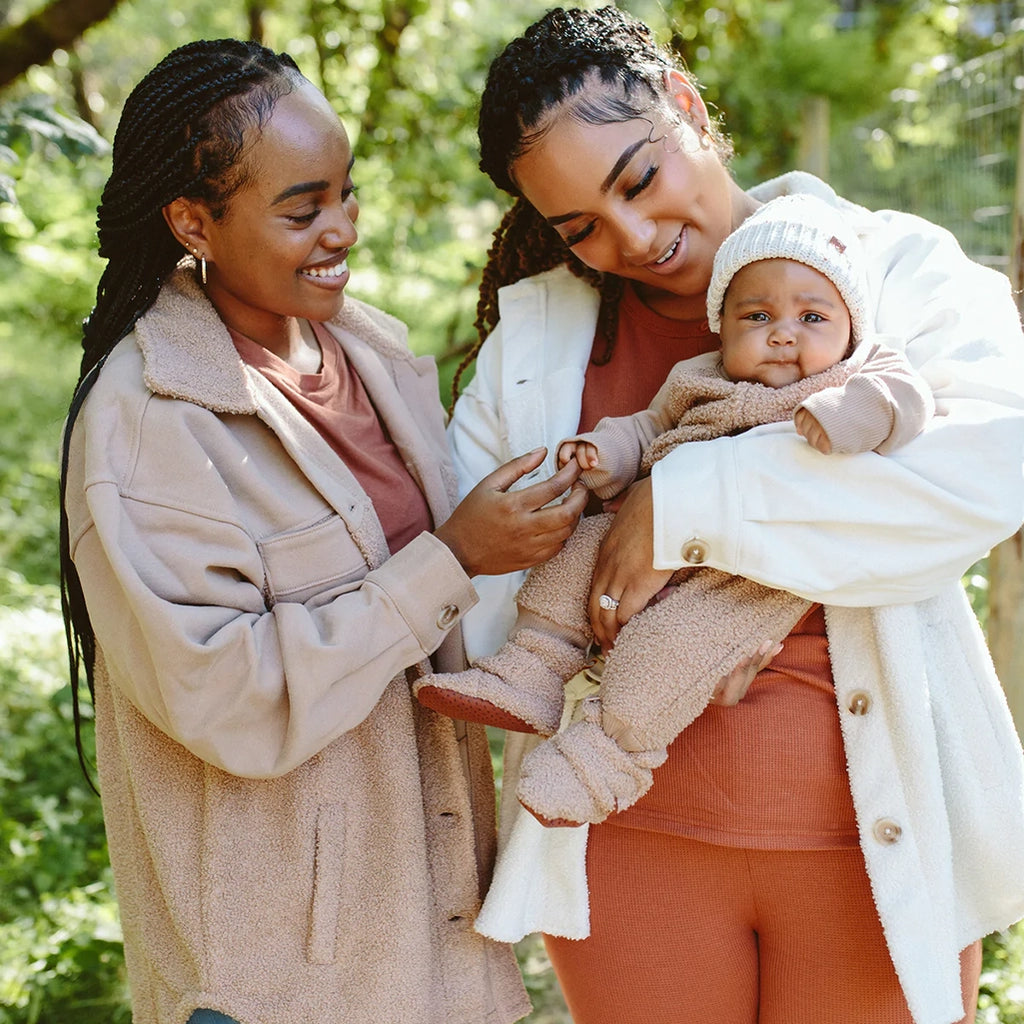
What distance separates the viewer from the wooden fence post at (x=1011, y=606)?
10.1 feet

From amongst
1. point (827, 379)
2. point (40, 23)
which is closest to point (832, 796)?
point (827, 379)

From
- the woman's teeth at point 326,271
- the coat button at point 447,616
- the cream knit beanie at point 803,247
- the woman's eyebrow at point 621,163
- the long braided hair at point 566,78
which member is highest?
the long braided hair at point 566,78

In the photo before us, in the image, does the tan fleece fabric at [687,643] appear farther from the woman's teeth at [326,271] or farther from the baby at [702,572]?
the woman's teeth at [326,271]

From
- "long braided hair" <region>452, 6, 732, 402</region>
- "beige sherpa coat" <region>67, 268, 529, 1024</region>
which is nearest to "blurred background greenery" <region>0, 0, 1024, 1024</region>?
"long braided hair" <region>452, 6, 732, 402</region>

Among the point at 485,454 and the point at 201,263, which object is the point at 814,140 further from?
the point at 201,263

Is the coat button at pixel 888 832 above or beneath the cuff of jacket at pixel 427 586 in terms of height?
beneath

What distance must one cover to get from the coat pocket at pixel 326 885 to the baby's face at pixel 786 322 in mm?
1062

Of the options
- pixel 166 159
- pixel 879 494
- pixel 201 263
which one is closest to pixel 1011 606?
pixel 879 494

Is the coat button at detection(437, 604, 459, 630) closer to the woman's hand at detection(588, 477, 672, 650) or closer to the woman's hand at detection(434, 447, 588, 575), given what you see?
the woman's hand at detection(434, 447, 588, 575)

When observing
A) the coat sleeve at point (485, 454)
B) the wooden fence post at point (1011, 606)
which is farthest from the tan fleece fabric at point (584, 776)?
the wooden fence post at point (1011, 606)

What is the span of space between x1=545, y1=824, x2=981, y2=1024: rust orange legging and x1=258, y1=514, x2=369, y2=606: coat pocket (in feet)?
2.18

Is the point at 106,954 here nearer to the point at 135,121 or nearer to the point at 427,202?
the point at 135,121

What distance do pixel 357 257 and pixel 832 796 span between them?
19.1 feet

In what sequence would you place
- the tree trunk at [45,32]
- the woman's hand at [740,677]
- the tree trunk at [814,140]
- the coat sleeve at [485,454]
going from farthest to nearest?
the tree trunk at [814,140] → the tree trunk at [45,32] → the coat sleeve at [485,454] → the woman's hand at [740,677]
